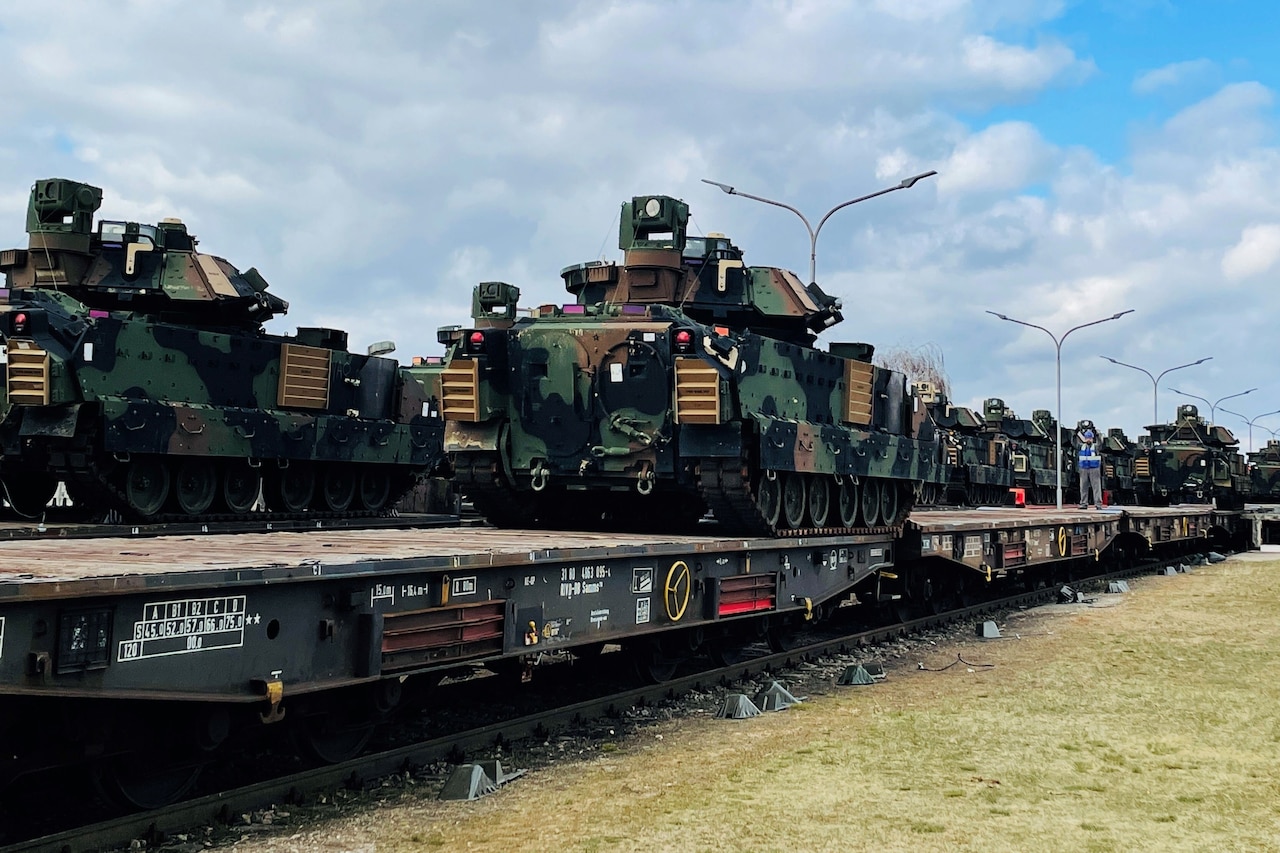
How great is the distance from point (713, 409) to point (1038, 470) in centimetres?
4413

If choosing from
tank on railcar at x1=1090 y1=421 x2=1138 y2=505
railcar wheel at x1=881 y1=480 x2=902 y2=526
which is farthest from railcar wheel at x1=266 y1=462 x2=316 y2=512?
tank on railcar at x1=1090 y1=421 x2=1138 y2=505

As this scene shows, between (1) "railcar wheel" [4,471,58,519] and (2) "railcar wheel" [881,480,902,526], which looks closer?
(2) "railcar wheel" [881,480,902,526]

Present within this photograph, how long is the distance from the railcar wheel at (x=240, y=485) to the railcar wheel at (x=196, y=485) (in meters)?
0.24

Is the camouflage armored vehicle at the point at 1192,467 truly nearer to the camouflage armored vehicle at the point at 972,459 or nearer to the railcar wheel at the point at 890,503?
the camouflage armored vehicle at the point at 972,459

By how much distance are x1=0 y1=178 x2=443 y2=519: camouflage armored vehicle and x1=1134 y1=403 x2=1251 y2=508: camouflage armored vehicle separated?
31.7m

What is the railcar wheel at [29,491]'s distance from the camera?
789 inches

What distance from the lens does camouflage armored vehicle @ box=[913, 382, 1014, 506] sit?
43031mm

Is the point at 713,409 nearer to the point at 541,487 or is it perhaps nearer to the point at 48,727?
the point at 541,487

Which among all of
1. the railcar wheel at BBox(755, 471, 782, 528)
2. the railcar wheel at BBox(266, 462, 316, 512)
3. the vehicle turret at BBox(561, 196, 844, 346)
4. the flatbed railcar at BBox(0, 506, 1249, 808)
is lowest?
the flatbed railcar at BBox(0, 506, 1249, 808)

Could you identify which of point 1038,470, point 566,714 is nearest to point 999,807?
point 566,714

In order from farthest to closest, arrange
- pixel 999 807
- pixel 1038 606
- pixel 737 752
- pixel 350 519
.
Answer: pixel 350 519
pixel 1038 606
pixel 737 752
pixel 999 807

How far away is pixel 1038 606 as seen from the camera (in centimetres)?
2036

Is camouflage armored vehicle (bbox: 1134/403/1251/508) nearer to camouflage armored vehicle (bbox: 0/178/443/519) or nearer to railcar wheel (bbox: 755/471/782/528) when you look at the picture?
camouflage armored vehicle (bbox: 0/178/443/519)

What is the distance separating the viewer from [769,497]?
1282 cm
